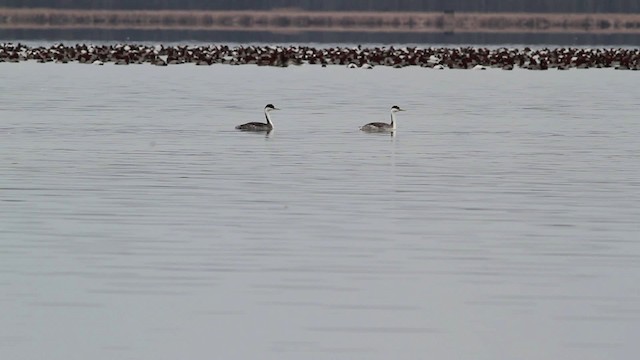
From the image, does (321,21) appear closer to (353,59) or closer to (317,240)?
(353,59)

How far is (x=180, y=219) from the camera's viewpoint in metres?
19.4

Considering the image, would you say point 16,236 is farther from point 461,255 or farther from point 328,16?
point 328,16

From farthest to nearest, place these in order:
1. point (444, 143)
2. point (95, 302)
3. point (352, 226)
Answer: point (444, 143) → point (352, 226) → point (95, 302)

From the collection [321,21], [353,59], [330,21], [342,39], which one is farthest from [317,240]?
[330,21]

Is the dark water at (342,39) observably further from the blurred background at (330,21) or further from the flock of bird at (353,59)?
the flock of bird at (353,59)

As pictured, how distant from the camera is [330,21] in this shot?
586ft

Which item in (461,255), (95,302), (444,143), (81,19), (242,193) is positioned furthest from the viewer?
(81,19)

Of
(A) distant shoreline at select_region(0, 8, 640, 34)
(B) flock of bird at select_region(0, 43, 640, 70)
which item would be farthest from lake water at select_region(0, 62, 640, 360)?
(A) distant shoreline at select_region(0, 8, 640, 34)

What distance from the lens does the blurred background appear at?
465 feet

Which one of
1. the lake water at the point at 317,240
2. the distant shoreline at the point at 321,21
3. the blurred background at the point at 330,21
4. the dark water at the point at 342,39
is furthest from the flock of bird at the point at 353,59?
the distant shoreline at the point at 321,21

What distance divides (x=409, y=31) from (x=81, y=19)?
113 feet

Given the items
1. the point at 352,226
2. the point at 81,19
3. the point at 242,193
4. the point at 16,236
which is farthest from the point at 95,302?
the point at 81,19

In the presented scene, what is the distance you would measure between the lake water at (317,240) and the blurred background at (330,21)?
322 feet

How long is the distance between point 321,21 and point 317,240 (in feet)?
525
